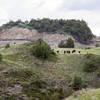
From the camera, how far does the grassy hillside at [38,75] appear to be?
932 inches

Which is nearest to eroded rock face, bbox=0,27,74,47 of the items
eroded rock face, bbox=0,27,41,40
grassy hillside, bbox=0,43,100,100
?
eroded rock face, bbox=0,27,41,40

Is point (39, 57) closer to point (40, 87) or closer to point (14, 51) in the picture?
point (14, 51)

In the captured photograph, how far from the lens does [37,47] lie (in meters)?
37.0

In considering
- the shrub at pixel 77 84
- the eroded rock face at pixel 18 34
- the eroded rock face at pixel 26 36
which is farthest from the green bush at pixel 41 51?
the eroded rock face at pixel 18 34

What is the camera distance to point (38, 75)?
92.6 feet

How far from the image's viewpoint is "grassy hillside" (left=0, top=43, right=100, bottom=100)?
23.7m

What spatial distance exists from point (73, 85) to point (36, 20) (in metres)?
78.4

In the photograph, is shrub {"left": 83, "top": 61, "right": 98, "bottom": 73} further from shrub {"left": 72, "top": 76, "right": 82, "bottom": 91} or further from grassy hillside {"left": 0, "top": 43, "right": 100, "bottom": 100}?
shrub {"left": 72, "top": 76, "right": 82, "bottom": 91}

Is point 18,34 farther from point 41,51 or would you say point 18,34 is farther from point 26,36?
point 41,51

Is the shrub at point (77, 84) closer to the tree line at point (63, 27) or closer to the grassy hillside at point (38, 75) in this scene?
the grassy hillside at point (38, 75)

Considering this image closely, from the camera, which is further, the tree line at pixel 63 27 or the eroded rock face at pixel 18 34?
the eroded rock face at pixel 18 34

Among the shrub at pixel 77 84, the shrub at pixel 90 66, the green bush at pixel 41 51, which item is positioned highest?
the green bush at pixel 41 51

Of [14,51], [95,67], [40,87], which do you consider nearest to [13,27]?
[14,51]

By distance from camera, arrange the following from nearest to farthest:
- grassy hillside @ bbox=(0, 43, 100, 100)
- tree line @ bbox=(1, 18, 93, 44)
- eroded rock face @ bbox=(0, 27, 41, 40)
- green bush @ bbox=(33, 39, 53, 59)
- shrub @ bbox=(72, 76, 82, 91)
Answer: grassy hillside @ bbox=(0, 43, 100, 100), shrub @ bbox=(72, 76, 82, 91), green bush @ bbox=(33, 39, 53, 59), tree line @ bbox=(1, 18, 93, 44), eroded rock face @ bbox=(0, 27, 41, 40)
